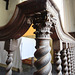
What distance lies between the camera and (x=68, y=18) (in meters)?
3.70

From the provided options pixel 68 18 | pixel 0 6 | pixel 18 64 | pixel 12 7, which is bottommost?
pixel 18 64

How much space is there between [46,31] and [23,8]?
0.20 m

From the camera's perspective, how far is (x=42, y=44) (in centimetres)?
47

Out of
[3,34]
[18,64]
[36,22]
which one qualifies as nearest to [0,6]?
[3,34]

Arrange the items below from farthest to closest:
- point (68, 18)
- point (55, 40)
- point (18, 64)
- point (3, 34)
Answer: point (68, 18) → point (18, 64) → point (55, 40) → point (3, 34)

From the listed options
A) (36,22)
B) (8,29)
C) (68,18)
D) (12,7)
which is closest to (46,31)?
(36,22)

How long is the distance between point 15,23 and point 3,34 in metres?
0.19

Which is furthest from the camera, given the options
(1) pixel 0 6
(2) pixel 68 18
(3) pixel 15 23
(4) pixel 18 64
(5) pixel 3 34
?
(2) pixel 68 18

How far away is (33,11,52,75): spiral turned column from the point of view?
44cm

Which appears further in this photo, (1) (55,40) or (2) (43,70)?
(1) (55,40)

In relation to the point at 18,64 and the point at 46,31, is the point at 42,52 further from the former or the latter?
the point at 18,64

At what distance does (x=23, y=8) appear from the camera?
0.48 metres

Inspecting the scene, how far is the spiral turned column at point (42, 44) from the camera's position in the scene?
0.44 m

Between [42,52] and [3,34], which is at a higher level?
[3,34]
